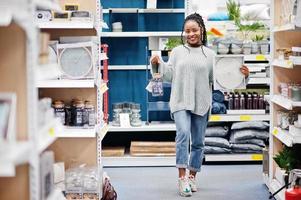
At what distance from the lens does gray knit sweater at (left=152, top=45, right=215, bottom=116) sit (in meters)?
5.12

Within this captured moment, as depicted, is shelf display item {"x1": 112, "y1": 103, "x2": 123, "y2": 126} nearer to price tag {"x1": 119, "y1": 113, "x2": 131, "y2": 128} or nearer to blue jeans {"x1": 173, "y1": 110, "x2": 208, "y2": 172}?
price tag {"x1": 119, "y1": 113, "x2": 131, "y2": 128}

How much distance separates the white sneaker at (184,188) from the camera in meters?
5.11

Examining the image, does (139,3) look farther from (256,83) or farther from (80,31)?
(80,31)

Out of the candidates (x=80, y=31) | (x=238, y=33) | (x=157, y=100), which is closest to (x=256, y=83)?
(x=238, y=33)

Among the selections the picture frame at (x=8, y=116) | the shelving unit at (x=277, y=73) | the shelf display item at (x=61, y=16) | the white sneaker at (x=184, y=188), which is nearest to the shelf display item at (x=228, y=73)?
the shelving unit at (x=277, y=73)

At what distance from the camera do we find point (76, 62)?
4.23m

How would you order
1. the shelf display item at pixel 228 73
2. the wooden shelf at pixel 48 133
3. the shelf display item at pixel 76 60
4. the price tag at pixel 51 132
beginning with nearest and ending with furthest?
the wooden shelf at pixel 48 133, the price tag at pixel 51 132, the shelf display item at pixel 76 60, the shelf display item at pixel 228 73

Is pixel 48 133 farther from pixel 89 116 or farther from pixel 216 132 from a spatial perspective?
pixel 216 132

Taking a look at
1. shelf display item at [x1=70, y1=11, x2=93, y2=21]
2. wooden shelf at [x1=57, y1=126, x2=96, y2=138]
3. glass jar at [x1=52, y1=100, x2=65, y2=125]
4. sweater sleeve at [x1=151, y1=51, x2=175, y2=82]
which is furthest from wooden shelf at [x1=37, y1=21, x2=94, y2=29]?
sweater sleeve at [x1=151, y1=51, x2=175, y2=82]

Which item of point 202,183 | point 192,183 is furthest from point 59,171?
point 202,183

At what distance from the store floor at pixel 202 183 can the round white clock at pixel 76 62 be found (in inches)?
54.6

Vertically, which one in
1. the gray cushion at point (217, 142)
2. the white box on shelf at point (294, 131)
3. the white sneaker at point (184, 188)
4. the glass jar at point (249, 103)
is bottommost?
the white sneaker at point (184, 188)

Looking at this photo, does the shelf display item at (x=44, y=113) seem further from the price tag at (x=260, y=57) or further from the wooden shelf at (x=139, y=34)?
the price tag at (x=260, y=57)

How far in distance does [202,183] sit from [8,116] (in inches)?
148
